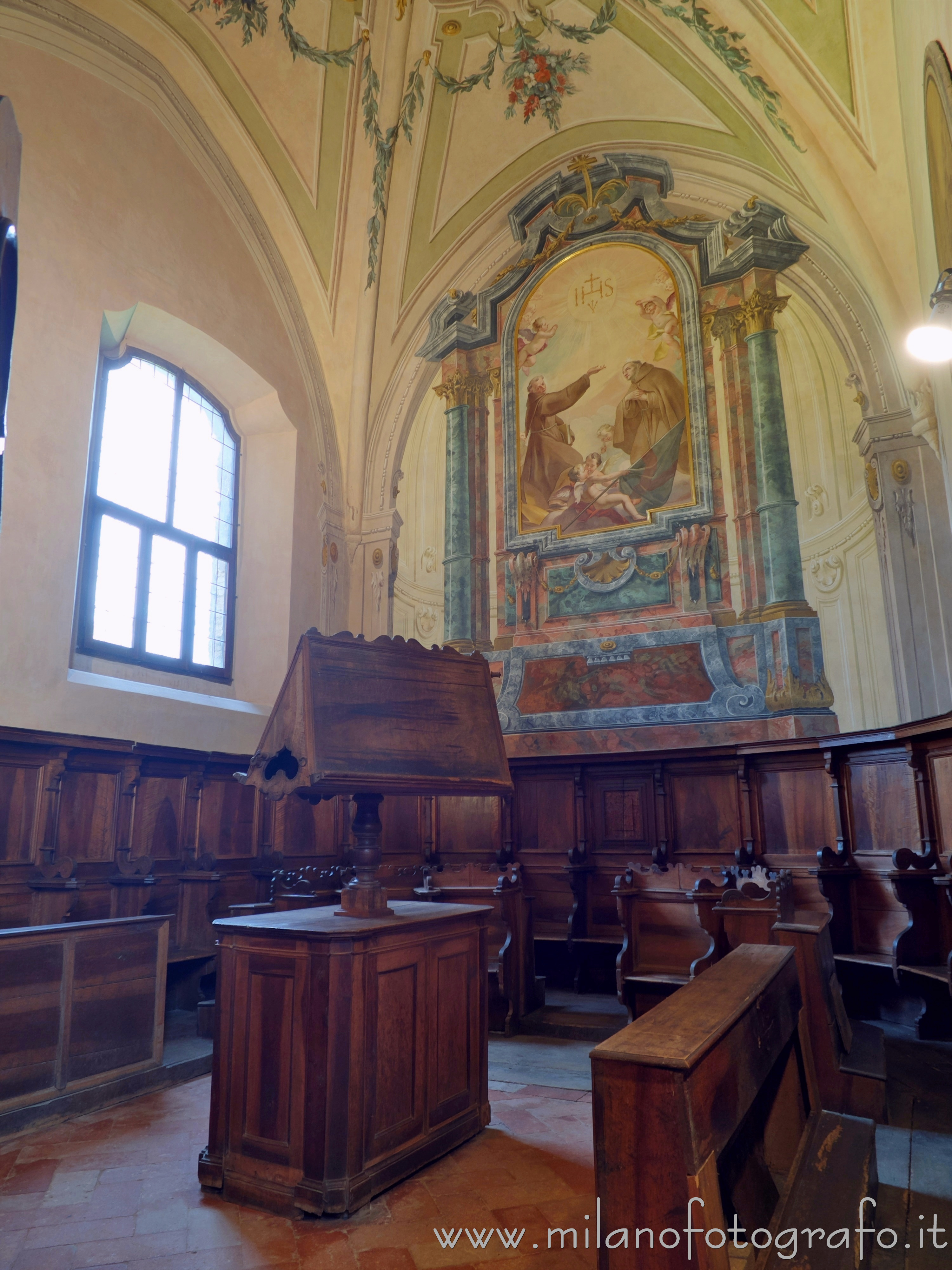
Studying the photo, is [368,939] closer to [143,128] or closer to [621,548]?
[621,548]

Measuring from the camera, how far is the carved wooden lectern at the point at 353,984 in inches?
131

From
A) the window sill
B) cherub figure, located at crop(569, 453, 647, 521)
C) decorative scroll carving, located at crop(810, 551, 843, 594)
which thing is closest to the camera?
the window sill

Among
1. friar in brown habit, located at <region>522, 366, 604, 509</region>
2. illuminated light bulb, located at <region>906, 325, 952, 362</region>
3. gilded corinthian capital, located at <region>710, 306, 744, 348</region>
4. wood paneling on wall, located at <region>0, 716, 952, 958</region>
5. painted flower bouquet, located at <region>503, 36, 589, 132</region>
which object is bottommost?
wood paneling on wall, located at <region>0, 716, 952, 958</region>

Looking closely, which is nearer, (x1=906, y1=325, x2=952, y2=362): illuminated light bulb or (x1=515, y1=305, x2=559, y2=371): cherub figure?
(x1=906, y1=325, x2=952, y2=362): illuminated light bulb

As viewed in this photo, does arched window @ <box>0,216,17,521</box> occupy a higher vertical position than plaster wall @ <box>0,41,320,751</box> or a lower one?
lower

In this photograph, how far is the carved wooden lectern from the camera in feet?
10.9

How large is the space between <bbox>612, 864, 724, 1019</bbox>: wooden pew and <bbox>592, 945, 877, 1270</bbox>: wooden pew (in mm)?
3068

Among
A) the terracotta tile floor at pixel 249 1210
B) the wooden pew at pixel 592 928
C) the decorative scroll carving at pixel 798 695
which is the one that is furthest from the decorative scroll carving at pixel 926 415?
the terracotta tile floor at pixel 249 1210

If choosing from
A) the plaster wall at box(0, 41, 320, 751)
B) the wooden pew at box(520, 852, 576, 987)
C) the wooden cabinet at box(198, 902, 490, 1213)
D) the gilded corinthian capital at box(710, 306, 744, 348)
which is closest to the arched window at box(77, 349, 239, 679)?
the plaster wall at box(0, 41, 320, 751)

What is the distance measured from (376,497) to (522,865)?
5.37m

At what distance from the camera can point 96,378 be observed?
786cm

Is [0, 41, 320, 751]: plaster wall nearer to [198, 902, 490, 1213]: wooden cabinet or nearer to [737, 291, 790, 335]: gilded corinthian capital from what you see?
[198, 902, 490, 1213]: wooden cabinet

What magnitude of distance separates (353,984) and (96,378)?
6543 mm

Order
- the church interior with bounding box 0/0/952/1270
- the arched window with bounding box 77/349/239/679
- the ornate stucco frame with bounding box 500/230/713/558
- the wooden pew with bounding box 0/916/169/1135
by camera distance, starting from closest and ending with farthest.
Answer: the church interior with bounding box 0/0/952/1270, the wooden pew with bounding box 0/916/169/1135, the arched window with bounding box 77/349/239/679, the ornate stucco frame with bounding box 500/230/713/558
